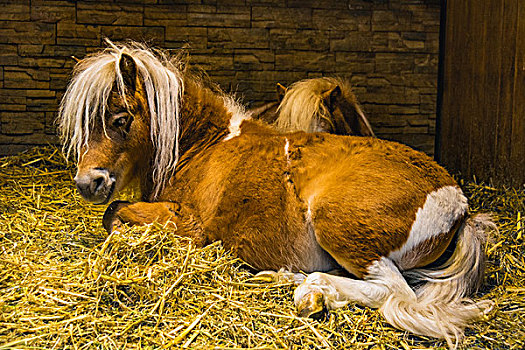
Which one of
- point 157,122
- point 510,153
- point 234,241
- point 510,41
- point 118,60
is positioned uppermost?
point 510,41

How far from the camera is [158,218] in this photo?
2666 millimetres

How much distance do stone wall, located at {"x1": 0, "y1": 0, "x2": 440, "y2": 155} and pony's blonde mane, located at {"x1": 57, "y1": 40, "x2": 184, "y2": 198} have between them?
1.82 metres

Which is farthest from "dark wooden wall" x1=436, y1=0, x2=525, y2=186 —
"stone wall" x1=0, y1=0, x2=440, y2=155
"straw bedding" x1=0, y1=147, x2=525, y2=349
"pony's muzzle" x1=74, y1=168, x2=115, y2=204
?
"pony's muzzle" x1=74, y1=168, x2=115, y2=204

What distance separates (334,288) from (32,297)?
1221 mm

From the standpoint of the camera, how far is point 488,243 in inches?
112

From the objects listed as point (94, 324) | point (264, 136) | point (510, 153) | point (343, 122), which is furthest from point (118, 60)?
point (510, 153)

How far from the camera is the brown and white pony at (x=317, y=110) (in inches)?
157

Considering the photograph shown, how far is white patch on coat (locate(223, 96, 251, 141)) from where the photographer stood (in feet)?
9.86

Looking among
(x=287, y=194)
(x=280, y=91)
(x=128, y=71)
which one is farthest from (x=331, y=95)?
(x=128, y=71)

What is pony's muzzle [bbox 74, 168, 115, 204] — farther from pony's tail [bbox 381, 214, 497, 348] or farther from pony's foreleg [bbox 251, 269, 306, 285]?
pony's tail [bbox 381, 214, 497, 348]

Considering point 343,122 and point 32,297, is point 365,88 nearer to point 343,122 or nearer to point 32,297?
point 343,122

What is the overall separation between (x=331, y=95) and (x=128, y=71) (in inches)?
72.2

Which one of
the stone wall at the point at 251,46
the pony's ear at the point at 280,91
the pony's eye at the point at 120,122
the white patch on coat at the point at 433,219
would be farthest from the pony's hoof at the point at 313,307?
the stone wall at the point at 251,46

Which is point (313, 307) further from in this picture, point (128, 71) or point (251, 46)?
point (251, 46)
